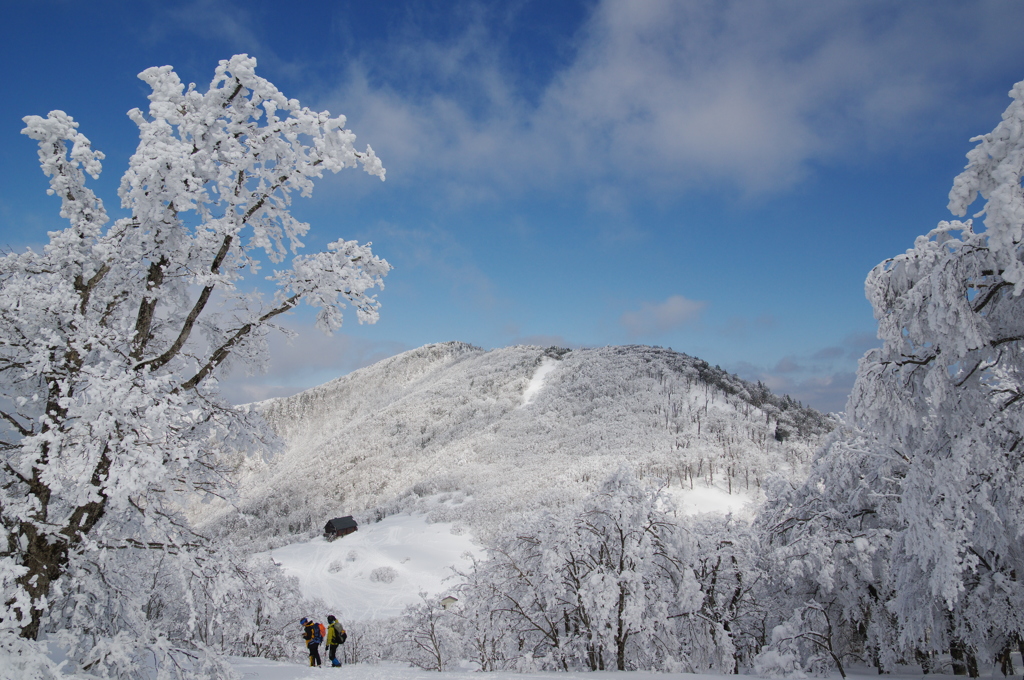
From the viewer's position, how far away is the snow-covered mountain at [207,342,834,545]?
6512 cm

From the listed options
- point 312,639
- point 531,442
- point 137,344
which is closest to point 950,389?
point 137,344

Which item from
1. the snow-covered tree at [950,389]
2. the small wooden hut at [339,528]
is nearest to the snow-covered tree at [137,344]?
the snow-covered tree at [950,389]

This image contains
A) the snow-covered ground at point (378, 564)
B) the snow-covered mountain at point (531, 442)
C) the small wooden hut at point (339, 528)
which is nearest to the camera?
the snow-covered ground at point (378, 564)

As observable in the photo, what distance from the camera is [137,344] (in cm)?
476

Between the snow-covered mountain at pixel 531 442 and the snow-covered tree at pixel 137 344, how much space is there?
46538mm

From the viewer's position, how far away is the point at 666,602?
12.6 meters

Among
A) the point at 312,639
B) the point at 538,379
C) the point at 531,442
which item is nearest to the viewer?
the point at 312,639

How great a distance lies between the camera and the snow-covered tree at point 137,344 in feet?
13.2

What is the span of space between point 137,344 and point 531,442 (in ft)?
274

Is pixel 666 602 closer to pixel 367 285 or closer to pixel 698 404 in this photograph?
pixel 367 285

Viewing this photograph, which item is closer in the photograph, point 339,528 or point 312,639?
point 312,639

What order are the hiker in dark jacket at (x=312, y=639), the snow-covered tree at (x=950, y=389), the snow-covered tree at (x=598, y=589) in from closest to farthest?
the snow-covered tree at (x=950, y=389) < the snow-covered tree at (x=598, y=589) < the hiker in dark jacket at (x=312, y=639)

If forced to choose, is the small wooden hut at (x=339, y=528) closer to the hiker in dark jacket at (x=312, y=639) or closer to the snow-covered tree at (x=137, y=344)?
the hiker in dark jacket at (x=312, y=639)

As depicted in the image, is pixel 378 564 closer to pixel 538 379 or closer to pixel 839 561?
pixel 839 561
